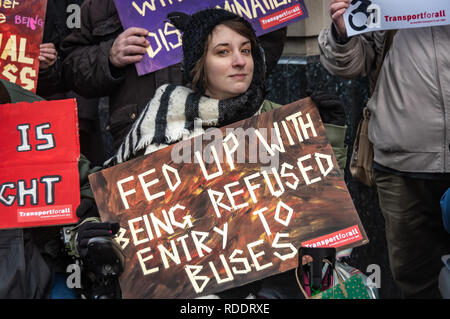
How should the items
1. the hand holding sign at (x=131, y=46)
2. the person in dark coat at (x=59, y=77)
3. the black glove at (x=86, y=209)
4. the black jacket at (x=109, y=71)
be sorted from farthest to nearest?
the person in dark coat at (x=59, y=77) → the black jacket at (x=109, y=71) → the hand holding sign at (x=131, y=46) → the black glove at (x=86, y=209)

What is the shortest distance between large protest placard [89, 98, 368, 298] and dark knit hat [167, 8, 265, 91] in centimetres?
49

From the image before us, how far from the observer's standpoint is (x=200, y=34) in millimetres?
3041

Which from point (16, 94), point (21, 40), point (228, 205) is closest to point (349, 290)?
point (228, 205)

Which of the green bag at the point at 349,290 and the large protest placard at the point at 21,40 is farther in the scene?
the large protest placard at the point at 21,40

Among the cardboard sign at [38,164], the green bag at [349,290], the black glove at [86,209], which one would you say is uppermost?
the cardboard sign at [38,164]

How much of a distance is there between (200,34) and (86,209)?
906 mm

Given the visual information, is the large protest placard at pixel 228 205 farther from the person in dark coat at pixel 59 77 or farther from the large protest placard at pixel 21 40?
the person in dark coat at pixel 59 77

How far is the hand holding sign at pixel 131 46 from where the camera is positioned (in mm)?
3553

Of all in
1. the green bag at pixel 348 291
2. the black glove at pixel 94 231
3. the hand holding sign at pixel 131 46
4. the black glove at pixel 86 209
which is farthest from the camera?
the hand holding sign at pixel 131 46

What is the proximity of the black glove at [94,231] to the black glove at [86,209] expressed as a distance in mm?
158

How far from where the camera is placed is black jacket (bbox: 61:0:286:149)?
12.0 ft

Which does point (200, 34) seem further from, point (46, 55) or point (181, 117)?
point (46, 55)

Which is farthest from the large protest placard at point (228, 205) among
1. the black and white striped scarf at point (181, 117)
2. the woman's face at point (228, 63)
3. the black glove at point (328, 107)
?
the woman's face at point (228, 63)

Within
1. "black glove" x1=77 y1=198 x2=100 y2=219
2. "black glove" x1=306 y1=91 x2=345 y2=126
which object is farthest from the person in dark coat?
"black glove" x1=306 y1=91 x2=345 y2=126
